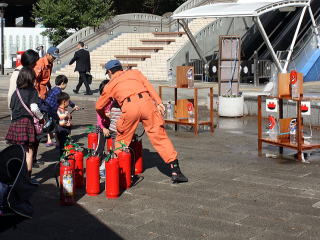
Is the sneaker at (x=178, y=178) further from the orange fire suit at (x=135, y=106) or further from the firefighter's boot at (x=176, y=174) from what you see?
the orange fire suit at (x=135, y=106)

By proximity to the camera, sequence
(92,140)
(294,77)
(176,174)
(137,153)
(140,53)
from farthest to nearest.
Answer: (140,53) < (294,77) < (92,140) < (137,153) < (176,174)

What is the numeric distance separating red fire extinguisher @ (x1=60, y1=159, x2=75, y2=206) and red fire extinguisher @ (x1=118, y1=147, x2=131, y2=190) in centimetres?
88

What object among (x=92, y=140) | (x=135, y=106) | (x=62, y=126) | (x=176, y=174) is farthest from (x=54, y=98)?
(x=176, y=174)

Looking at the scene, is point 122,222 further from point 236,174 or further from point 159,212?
point 236,174

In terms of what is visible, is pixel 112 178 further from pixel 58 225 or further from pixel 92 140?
pixel 92 140

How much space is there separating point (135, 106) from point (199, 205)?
1551 mm

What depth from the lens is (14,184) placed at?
4.79 meters

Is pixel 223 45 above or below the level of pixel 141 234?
above

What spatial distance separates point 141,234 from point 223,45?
393 inches

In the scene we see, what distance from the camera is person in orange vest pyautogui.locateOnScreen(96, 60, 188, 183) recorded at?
8086 millimetres

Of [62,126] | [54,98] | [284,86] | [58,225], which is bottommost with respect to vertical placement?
[58,225]

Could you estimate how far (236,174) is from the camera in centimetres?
899

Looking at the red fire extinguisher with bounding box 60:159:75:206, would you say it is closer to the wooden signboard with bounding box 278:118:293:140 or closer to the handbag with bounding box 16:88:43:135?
the handbag with bounding box 16:88:43:135

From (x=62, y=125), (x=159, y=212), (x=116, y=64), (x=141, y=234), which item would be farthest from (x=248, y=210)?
(x=62, y=125)
